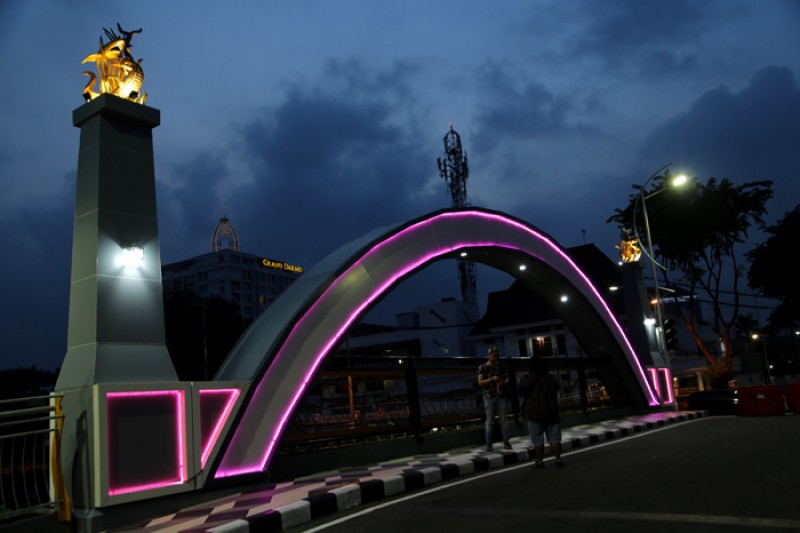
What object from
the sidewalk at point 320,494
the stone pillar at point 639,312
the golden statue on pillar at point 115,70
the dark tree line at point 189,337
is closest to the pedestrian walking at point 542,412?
the sidewalk at point 320,494

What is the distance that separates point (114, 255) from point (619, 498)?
21.1 feet

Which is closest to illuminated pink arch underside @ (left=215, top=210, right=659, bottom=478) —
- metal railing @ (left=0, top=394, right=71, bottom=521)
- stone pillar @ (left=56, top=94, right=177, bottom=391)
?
stone pillar @ (left=56, top=94, right=177, bottom=391)

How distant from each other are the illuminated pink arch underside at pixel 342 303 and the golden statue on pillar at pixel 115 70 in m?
4.11

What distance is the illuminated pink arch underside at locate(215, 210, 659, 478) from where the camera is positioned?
9.41 meters

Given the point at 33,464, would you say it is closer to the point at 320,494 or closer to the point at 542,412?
the point at 320,494

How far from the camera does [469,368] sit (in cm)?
1400

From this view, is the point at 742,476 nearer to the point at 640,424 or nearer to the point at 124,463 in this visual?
the point at 124,463

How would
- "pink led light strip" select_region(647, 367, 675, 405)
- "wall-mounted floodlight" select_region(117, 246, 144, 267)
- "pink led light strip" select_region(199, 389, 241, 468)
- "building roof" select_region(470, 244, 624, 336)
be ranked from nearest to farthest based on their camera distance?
"wall-mounted floodlight" select_region(117, 246, 144, 267)
"pink led light strip" select_region(199, 389, 241, 468)
"pink led light strip" select_region(647, 367, 675, 405)
"building roof" select_region(470, 244, 624, 336)

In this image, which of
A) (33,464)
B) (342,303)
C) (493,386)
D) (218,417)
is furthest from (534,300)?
(33,464)

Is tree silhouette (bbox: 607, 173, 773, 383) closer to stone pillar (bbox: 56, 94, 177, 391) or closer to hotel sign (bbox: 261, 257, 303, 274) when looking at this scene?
stone pillar (bbox: 56, 94, 177, 391)

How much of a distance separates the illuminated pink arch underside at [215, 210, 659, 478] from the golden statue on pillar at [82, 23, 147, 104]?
13.5 ft

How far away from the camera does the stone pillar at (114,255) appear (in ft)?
26.3

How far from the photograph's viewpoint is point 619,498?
256 inches

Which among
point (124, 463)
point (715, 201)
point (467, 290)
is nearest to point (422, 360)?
point (124, 463)
